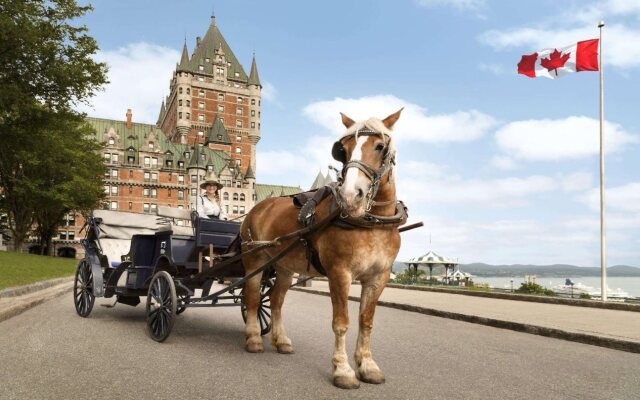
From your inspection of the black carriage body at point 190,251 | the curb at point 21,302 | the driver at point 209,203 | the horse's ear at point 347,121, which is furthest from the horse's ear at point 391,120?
the curb at point 21,302

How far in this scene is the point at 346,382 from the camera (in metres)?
4.93

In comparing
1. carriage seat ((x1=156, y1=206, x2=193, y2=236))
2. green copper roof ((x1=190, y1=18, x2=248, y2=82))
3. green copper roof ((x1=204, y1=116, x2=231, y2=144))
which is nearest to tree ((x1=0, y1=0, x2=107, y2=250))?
carriage seat ((x1=156, y1=206, x2=193, y2=236))

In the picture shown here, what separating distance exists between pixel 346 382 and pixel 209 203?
4.87 metres

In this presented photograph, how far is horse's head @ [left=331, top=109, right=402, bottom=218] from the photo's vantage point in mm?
4543

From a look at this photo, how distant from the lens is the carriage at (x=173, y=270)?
734 cm

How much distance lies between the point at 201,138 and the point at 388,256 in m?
102

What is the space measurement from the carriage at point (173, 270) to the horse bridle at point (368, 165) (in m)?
1.50

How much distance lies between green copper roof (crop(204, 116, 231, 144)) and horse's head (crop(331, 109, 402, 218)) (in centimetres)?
9680

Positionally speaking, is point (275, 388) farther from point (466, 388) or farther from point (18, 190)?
point (18, 190)

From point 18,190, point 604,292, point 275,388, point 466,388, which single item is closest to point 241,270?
point 275,388

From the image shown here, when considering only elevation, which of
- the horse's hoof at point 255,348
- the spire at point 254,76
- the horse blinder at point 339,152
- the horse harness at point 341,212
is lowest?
the horse's hoof at point 255,348

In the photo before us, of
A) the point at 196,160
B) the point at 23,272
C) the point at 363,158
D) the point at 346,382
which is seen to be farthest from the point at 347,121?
A: the point at 196,160

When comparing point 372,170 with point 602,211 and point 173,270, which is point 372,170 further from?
point 602,211

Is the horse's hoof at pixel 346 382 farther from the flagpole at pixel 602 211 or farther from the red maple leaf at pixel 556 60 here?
the red maple leaf at pixel 556 60
